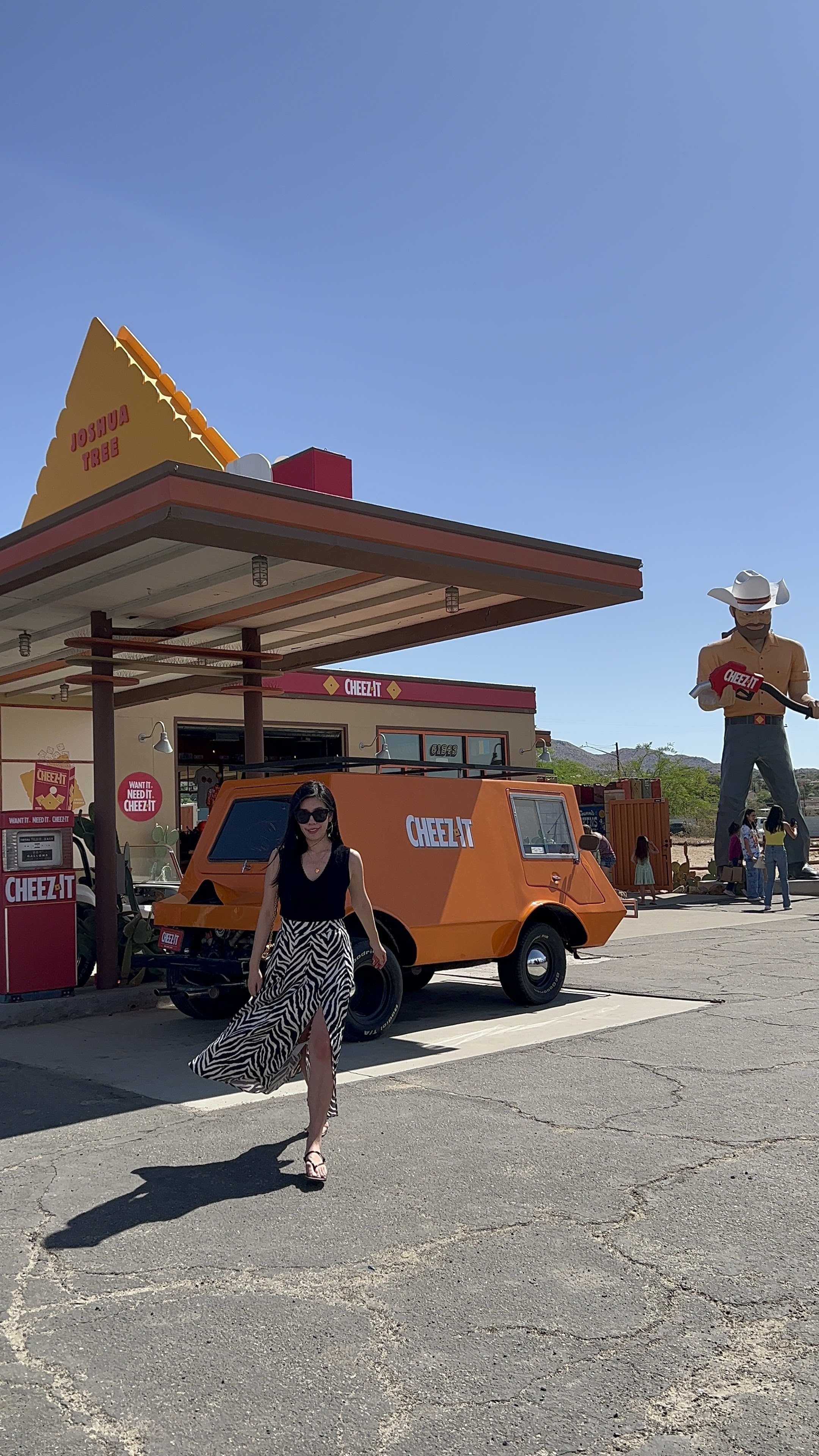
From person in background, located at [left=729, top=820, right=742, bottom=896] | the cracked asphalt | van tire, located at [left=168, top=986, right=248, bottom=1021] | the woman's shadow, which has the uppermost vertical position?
person in background, located at [left=729, top=820, right=742, bottom=896]

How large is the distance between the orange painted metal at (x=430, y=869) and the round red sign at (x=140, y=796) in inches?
564

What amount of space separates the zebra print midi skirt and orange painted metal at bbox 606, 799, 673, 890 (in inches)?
758

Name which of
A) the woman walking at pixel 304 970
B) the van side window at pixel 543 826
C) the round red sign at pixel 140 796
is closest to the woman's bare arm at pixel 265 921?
the woman walking at pixel 304 970

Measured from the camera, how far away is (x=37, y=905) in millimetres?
10547

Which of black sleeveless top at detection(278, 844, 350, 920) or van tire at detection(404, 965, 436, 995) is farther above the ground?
black sleeveless top at detection(278, 844, 350, 920)

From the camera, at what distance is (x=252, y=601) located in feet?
40.1

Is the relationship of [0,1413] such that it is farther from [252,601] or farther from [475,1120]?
[252,601]

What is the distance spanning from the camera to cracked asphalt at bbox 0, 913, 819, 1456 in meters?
3.30

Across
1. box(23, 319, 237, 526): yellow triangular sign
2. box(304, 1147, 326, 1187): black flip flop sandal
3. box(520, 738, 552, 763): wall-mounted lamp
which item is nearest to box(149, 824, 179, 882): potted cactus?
box(23, 319, 237, 526): yellow triangular sign

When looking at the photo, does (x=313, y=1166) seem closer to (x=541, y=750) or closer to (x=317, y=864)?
(x=317, y=864)

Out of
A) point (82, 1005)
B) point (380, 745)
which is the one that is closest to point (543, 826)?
point (82, 1005)

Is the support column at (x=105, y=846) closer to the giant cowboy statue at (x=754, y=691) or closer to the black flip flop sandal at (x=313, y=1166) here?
the black flip flop sandal at (x=313, y=1166)

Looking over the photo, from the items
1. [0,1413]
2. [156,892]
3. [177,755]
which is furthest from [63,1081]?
[177,755]

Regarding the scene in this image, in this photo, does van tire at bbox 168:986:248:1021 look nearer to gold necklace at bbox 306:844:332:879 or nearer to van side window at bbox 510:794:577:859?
van side window at bbox 510:794:577:859
